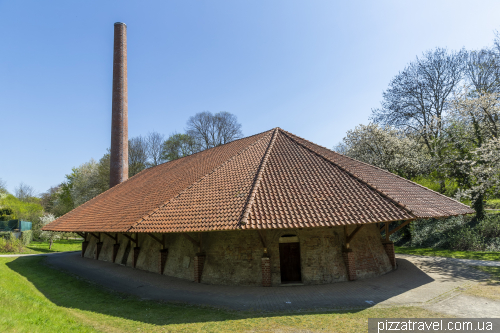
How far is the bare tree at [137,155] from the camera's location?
42531 mm

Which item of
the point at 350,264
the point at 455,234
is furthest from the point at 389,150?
the point at 350,264

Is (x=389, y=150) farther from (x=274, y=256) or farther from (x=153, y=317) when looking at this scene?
Answer: (x=153, y=317)

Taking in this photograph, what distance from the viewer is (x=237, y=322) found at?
757cm

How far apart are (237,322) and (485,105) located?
72.2 feet

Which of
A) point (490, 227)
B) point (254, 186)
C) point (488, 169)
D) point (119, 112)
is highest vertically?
point (119, 112)

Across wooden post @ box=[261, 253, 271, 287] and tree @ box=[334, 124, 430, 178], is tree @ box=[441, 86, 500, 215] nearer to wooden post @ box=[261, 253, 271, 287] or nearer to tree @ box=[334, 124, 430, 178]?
tree @ box=[334, 124, 430, 178]

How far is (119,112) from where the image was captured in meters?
26.7

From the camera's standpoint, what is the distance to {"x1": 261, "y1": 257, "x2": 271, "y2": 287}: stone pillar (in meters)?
10.7

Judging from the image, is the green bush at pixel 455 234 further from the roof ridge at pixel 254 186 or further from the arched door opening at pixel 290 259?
the roof ridge at pixel 254 186

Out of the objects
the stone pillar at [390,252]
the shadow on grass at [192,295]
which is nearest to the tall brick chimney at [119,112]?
the shadow on grass at [192,295]

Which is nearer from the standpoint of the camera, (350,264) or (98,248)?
(350,264)

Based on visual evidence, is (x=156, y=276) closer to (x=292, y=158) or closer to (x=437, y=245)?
(x=292, y=158)

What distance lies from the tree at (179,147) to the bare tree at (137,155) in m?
2.88

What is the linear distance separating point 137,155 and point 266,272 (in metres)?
37.8
